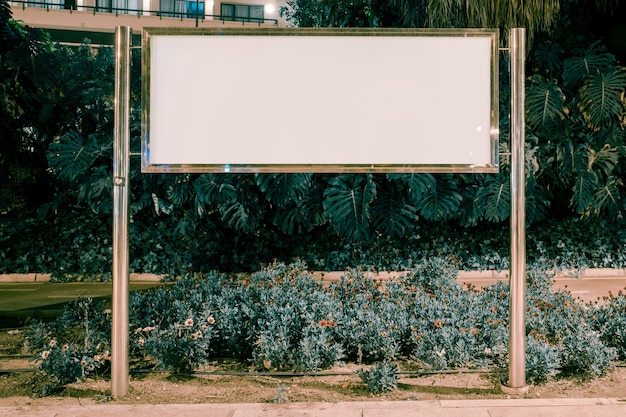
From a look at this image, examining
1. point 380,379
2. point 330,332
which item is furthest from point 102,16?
point 380,379

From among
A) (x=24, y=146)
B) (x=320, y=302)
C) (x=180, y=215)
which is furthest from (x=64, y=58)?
(x=320, y=302)

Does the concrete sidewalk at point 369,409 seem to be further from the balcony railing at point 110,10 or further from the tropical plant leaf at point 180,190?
the balcony railing at point 110,10

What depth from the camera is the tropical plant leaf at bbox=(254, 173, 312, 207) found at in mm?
9523

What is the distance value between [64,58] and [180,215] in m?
4.87

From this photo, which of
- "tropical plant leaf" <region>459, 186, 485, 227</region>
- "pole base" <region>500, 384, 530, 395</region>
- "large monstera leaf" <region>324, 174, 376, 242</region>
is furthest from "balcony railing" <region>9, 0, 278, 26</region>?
"pole base" <region>500, 384, 530, 395</region>

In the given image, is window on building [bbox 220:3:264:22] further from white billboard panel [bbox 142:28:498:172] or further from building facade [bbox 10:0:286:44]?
white billboard panel [bbox 142:28:498:172]

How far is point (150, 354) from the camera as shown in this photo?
4672 mm

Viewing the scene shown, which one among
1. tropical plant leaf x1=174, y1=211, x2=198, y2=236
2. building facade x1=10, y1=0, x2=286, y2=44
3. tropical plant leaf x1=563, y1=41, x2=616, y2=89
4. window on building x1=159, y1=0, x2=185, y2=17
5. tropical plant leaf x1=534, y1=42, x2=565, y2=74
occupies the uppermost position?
window on building x1=159, y1=0, x2=185, y2=17

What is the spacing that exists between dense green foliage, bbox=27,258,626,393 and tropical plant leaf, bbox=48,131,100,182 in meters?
4.31

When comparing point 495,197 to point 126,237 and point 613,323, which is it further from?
point 126,237

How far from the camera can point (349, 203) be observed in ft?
31.9

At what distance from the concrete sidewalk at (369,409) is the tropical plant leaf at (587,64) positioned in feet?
25.6

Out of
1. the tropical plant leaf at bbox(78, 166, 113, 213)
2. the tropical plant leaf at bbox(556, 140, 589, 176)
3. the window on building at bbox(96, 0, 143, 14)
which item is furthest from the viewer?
the window on building at bbox(96, 0, 143, 14)

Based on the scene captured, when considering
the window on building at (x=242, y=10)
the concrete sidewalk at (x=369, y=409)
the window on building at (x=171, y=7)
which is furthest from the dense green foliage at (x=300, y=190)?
the window on building at (x=242, y=10)
